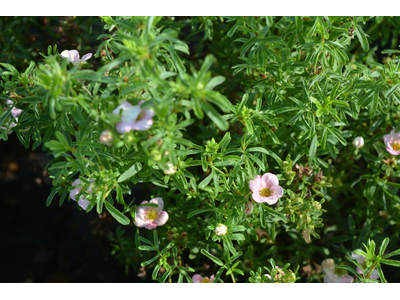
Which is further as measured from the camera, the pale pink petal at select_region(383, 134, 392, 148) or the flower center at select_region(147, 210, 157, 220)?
the pale pink petal at select_region(383, 134, 392, 148)

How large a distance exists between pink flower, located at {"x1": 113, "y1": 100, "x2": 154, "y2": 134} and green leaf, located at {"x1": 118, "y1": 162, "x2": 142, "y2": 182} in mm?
382

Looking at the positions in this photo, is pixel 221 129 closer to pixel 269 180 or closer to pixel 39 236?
pixel 269 180

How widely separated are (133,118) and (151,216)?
835 mm

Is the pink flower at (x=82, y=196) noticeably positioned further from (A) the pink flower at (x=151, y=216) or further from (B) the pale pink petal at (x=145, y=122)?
(B) the pale pink petal at (x=145, y=122)

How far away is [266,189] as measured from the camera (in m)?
1.89

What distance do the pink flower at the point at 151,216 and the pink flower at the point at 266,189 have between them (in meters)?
0.51

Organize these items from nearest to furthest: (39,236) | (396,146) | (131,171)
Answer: (131,171) → (396,146) → (39,236)

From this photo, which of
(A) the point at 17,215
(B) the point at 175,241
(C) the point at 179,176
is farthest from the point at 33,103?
(A) the point at 17,215

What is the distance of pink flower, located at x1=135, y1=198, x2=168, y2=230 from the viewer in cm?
198

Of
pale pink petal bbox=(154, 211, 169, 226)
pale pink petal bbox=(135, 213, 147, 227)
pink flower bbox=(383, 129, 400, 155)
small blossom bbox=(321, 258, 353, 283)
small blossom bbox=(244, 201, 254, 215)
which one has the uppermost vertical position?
pink flower bbox=(383, 129, 400, 155)

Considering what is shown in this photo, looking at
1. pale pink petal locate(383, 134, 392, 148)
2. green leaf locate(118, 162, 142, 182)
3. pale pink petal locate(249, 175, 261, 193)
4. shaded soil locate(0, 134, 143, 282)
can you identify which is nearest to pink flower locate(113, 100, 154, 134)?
green leaf locate(118, 162, 142, 182)

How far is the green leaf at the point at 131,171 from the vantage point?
5.55 ft

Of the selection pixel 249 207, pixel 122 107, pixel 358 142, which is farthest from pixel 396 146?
pixel 122 107

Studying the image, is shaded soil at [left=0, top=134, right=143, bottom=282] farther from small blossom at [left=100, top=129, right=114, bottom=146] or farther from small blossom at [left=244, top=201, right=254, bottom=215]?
small blossom at [left=100, top=129, right=114, bottom=146]
